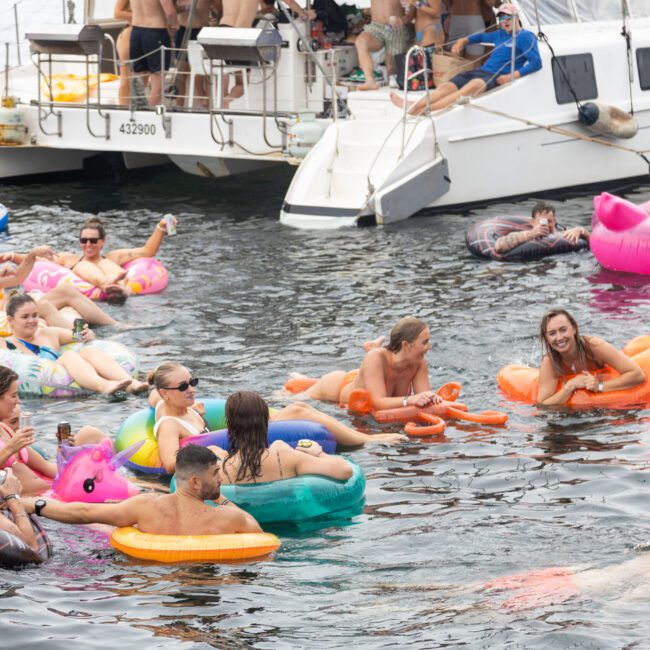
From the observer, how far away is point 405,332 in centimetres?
1056

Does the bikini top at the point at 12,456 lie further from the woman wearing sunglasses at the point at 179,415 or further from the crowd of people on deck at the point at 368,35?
the crowd of people on deck at the point at 368,35

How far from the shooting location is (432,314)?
13641mm

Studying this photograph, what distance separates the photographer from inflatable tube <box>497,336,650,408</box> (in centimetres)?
1063

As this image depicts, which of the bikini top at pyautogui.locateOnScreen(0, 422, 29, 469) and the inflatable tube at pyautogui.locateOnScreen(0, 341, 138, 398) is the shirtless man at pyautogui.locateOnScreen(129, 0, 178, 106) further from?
the bikini top at pyautogui.locateOnScreen(0, 422, 29, 469)

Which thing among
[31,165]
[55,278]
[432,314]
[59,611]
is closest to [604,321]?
[432,314]

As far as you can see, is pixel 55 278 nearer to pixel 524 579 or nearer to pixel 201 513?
pixel 201 513

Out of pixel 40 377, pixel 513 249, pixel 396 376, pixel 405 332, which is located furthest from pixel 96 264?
pixel 405 332

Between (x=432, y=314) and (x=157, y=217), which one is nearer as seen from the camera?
(x=432, y=314)

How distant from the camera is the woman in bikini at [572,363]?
1058 cm

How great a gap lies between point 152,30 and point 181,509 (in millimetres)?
12272

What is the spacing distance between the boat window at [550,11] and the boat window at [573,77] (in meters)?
0.75

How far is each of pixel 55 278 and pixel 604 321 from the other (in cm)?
573

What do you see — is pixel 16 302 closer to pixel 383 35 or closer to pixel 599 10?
pixel 383 35

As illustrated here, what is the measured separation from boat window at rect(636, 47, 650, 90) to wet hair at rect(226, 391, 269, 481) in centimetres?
1232
